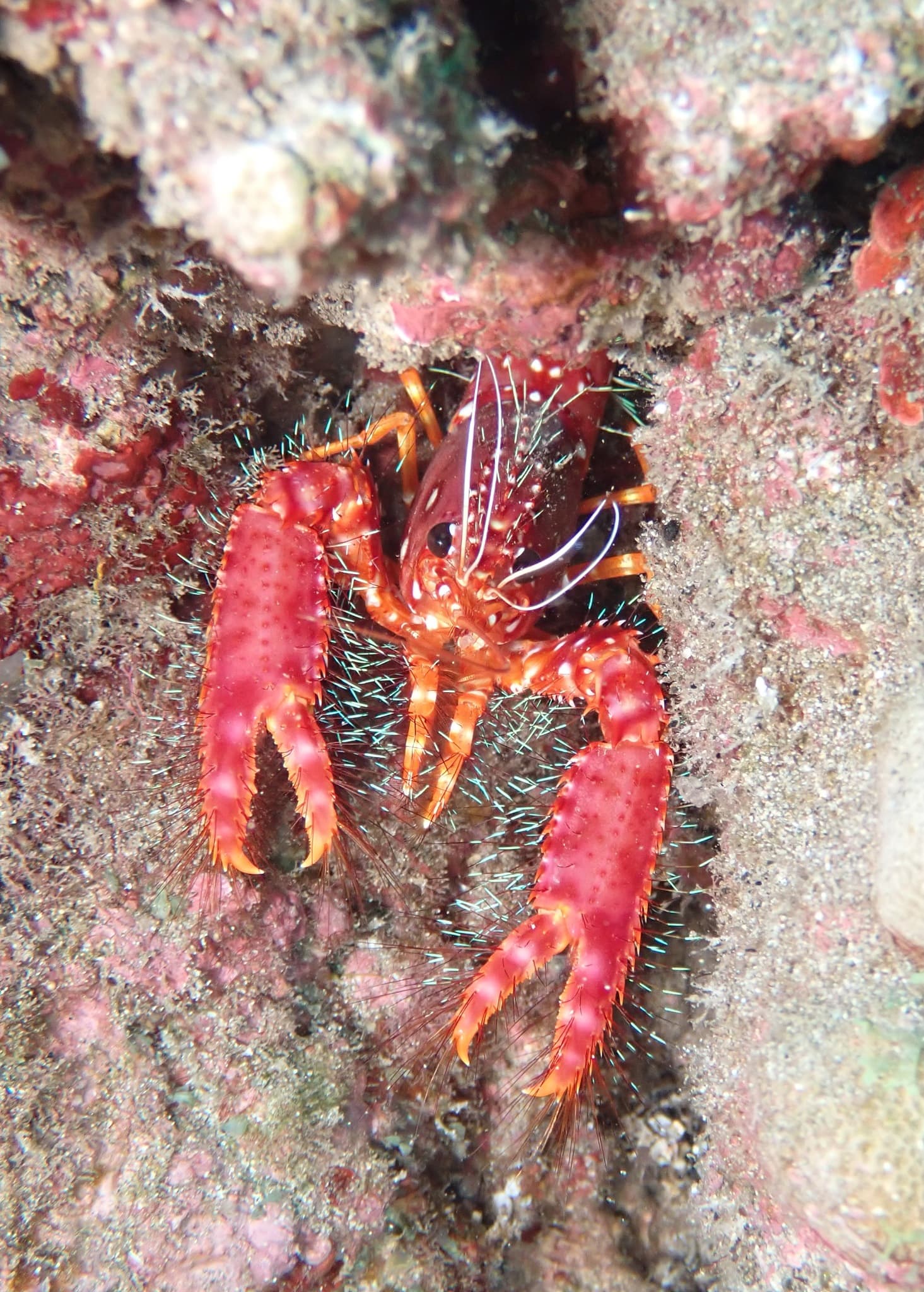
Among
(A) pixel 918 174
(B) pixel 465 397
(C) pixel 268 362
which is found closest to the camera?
(A) pixel 918 174

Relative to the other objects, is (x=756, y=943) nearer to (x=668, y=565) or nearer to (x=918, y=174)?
(x=668, y=565)

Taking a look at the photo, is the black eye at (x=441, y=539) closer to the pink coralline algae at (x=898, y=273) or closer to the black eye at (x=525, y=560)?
the black eye at (x=525, y=560)

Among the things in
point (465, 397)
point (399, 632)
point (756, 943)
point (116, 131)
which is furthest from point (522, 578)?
point (116, 131)

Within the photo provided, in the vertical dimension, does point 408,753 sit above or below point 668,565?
below

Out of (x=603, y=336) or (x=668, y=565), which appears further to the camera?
(x=668, y=565)

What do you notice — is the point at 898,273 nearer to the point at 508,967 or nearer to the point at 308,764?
the point at 308,764

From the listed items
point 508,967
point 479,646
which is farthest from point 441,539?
point 508,967

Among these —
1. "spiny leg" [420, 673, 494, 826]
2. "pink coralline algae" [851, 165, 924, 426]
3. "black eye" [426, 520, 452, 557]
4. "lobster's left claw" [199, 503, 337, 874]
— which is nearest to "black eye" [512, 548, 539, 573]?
"black eye" [426, 520, 452, 557]
